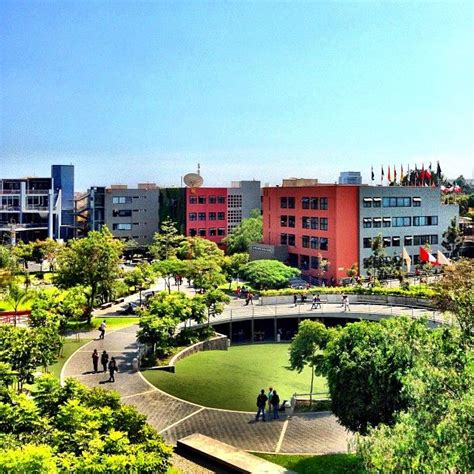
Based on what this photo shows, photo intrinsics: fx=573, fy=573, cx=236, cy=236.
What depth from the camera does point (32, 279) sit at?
5394 cm

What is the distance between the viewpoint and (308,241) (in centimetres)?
6062

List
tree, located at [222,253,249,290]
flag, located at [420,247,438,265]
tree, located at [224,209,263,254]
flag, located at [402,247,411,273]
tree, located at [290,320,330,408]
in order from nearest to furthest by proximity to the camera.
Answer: tree, located at [290,320,330,408], flag, located at [402,247,411,273], flag, located at [420,247,438,265], tree, located at [222,253,249,290], tree, located at [224,209,263,254]

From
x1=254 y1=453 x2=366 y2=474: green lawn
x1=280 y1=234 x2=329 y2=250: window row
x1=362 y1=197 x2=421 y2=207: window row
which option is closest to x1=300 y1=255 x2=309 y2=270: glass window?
x1=280 y1=234 x2=329 y2=250: window row

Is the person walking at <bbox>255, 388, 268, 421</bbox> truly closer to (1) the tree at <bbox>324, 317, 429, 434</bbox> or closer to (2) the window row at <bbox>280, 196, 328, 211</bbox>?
(1) the tree at <bbox>324, 317, 429, 434</bbox>

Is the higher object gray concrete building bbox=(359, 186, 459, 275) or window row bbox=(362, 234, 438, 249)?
gray concrete building bbox=(359, 186, 459, 275)

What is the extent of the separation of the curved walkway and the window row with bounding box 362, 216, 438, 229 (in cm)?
3675

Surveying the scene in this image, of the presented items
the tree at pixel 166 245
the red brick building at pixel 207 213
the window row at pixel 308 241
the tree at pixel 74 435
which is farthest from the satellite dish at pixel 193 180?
the tree at pixel 74 435

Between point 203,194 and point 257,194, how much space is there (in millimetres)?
9767

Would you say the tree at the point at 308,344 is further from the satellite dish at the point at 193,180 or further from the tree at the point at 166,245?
the satellite dish at the point at 193,180

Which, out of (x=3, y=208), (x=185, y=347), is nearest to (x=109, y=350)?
(x=185, y=347)

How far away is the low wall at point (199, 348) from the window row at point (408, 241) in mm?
27206

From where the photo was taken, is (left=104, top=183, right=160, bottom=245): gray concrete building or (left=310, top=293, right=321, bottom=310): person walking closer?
(left=310, top=293, right=321, bottom=310): person walking

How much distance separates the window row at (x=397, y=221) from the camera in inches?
2282

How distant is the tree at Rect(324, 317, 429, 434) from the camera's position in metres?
16.5
